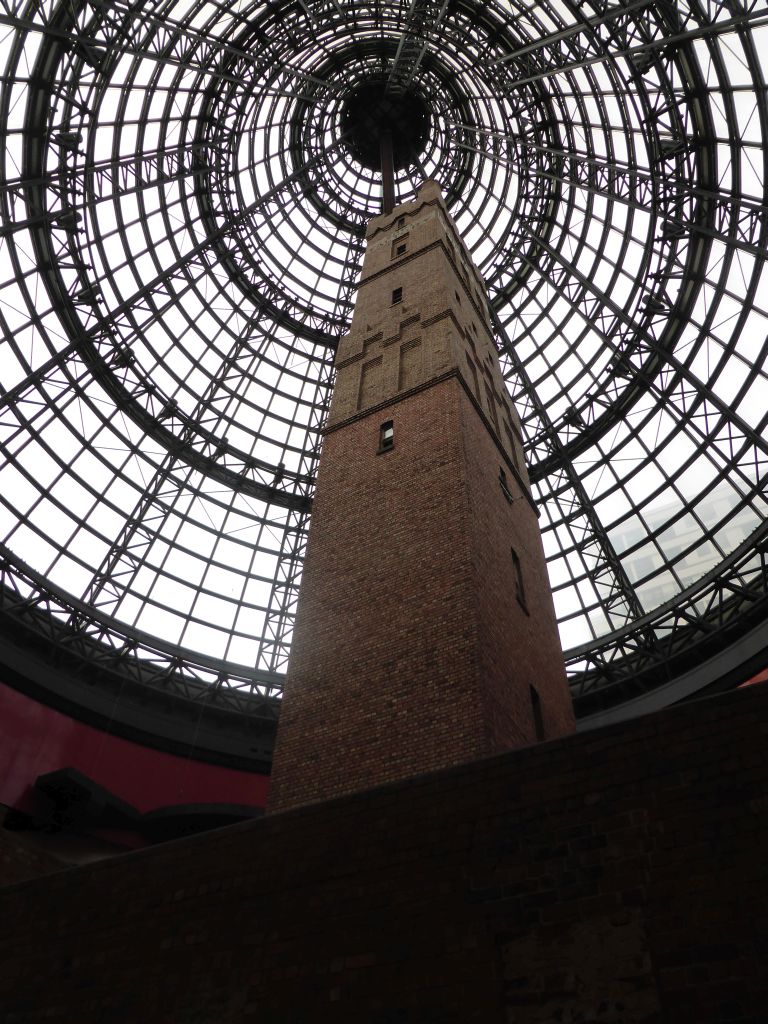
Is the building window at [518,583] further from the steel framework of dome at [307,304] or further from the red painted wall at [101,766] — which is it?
the red painted wall at [101,766]

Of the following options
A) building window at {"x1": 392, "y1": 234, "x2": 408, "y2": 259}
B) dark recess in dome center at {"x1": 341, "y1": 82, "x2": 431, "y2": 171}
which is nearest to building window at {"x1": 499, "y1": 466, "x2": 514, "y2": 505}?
building window at {"x1": 392, "y1": 234, "x2": 408, "y2": 259}

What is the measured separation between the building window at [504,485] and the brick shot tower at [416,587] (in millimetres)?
107

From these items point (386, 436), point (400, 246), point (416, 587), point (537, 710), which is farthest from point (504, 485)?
point (400, 246)

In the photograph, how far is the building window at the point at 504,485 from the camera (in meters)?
17.1

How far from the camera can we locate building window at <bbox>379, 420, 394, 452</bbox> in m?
16.1

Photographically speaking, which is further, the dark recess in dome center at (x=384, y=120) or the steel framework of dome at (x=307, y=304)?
the dark recess in dome center at (x=384, y=120)

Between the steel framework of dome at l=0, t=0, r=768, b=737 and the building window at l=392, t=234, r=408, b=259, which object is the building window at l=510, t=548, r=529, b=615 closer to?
the steel framework of dome at l=0, t=0, r=768, b=737

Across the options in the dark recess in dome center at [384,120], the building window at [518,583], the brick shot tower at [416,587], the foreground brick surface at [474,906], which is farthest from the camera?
the dark recess in dome center at [384,120]

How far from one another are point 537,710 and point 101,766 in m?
16.6

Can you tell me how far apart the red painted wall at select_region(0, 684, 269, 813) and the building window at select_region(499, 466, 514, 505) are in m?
15.5

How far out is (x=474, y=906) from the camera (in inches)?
232

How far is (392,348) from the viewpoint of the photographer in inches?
782

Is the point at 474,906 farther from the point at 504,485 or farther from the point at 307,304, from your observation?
the point at 307,304

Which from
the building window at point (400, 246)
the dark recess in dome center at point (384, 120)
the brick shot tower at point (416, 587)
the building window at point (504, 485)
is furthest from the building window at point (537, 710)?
the dark recess in dome center at point (384, 120)
